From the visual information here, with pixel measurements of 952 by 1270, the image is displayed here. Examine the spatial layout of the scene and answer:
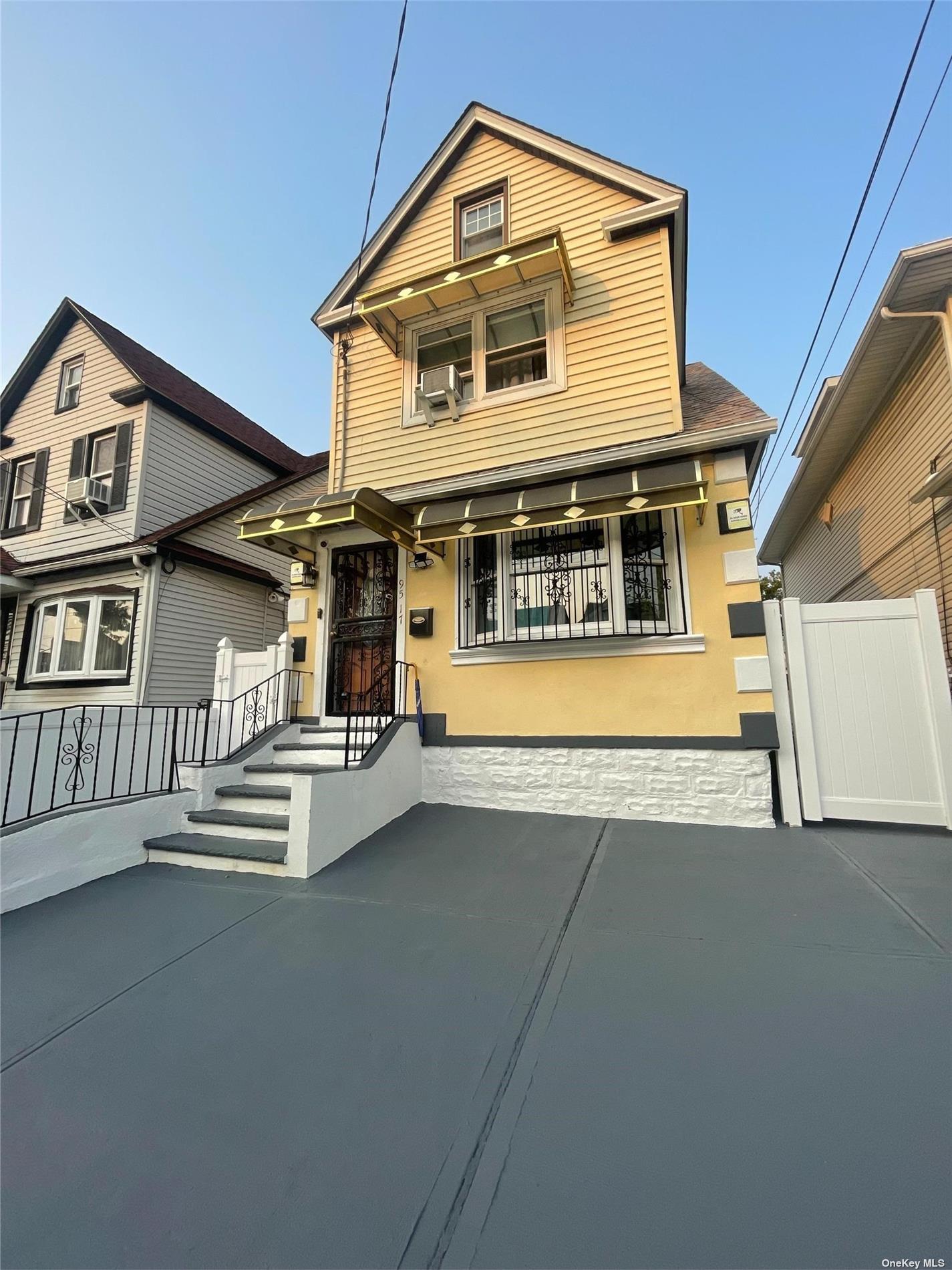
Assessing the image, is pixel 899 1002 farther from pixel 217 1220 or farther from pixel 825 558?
pixel 825 558

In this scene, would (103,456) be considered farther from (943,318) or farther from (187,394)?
(943,318)

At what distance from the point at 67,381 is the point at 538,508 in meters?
11.5

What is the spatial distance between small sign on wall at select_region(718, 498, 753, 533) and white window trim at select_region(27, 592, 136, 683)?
9.10m

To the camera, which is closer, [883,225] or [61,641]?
[883,225]

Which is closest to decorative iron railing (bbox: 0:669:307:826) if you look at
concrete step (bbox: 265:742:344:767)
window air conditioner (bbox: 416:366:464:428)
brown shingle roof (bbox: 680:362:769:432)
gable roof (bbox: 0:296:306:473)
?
concrete step (bbox: 265:742:344:767)

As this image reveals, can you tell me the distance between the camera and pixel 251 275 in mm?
10680

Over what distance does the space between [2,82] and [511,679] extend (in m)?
6.68

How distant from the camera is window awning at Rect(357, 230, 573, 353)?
570 centimetres

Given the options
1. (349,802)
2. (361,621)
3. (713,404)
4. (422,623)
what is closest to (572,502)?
(422,623)

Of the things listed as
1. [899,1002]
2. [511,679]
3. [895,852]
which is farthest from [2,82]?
[895,852]

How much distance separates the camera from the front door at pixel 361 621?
21.2ft

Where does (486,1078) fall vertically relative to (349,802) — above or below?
below

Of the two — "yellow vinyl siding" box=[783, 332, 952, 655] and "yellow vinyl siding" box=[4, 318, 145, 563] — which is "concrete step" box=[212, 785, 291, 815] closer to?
"yellow vinyl siding" box=[4, 318, 145, 563]

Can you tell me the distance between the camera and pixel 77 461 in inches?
397
